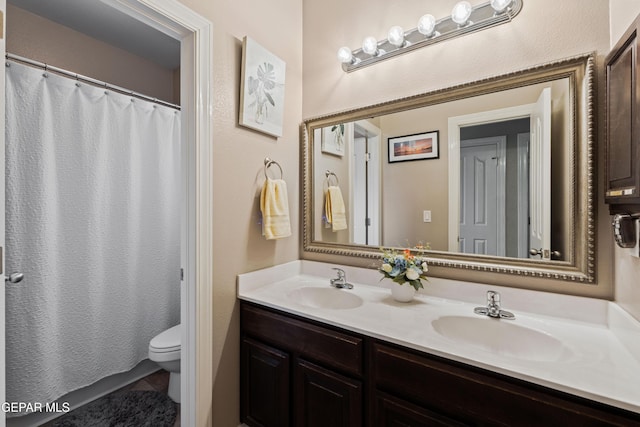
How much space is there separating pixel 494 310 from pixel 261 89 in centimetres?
155

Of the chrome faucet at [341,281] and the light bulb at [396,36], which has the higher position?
the light bulb at [396,36]

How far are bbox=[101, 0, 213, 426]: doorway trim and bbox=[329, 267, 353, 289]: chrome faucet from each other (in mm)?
676

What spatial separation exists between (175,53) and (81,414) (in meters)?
2.62

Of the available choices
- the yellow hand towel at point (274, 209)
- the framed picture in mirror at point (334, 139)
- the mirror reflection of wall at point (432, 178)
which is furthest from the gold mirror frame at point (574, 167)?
the yellow hand towel at point (274, 209)

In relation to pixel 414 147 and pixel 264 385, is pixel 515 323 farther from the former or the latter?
pixel 264 385

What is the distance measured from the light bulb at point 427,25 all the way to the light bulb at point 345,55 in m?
0.40

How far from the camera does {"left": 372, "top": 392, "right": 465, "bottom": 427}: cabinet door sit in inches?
36.1

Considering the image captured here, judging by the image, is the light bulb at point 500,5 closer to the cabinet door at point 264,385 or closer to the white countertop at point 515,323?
the white countertop at point 515,323

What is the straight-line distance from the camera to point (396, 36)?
4.81 feet

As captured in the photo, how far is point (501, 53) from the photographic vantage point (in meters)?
1.28

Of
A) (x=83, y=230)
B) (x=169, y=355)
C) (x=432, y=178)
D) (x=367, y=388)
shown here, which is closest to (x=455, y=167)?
(x=432, y=178)

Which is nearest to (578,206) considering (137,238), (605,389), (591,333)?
(591,333)

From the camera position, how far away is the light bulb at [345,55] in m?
1.63

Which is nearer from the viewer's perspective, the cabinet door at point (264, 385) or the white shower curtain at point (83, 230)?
the cabinet door at point (264, 385)
